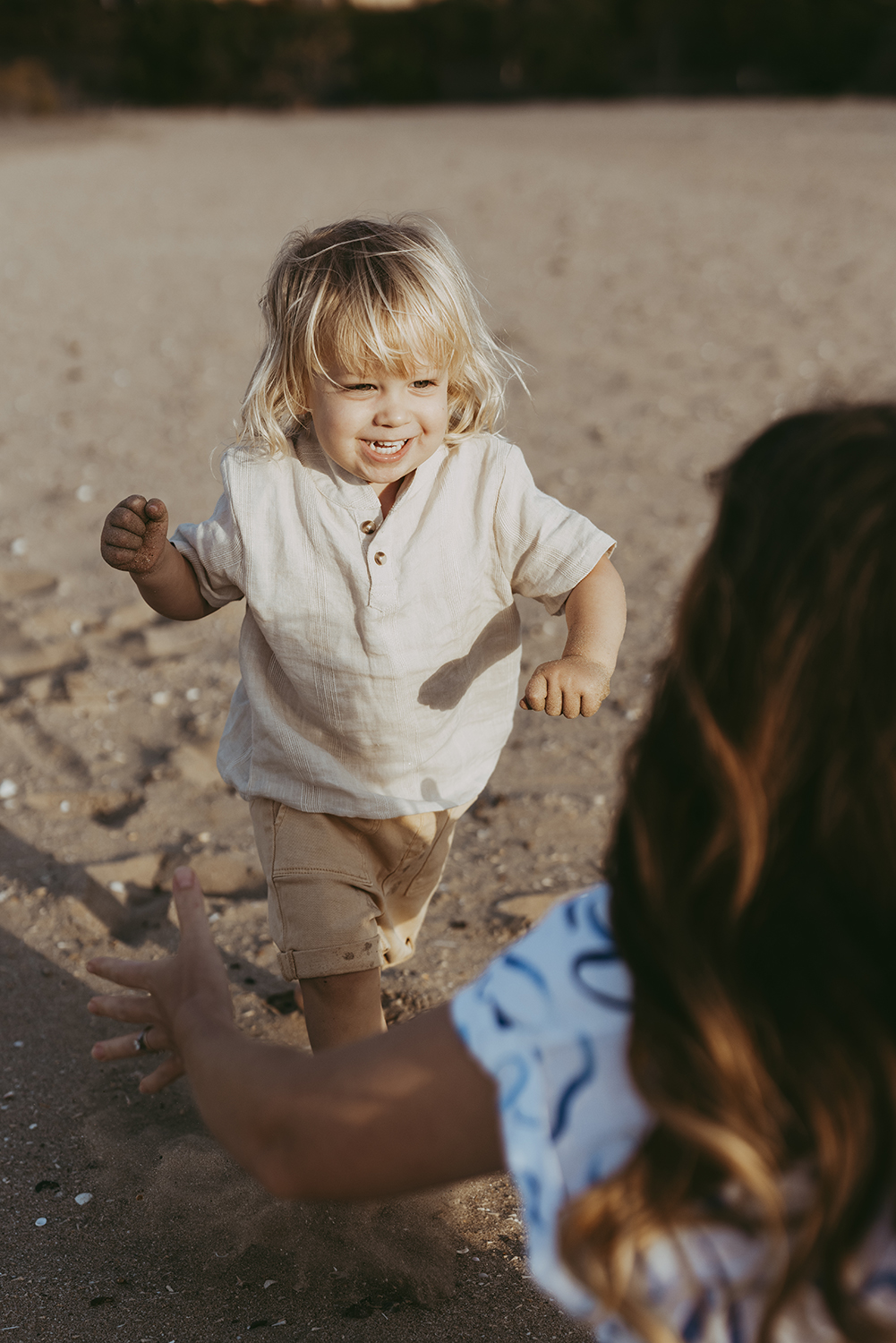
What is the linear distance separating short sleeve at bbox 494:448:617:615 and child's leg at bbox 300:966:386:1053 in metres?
0.74

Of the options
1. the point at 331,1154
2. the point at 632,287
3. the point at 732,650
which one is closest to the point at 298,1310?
the point at 331,1154

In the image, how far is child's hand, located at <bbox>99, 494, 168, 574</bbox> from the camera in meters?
1.99

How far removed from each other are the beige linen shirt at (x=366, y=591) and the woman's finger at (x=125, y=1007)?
0.64m

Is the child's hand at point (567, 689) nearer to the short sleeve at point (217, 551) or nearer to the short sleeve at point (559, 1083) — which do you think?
the short sleeve at point (217, 551)

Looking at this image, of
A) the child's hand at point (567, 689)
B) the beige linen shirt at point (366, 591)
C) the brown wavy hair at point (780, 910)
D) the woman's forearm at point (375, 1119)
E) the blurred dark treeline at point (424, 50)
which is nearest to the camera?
the brown wavy hair at point (780, 910)

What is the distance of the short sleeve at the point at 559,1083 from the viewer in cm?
99

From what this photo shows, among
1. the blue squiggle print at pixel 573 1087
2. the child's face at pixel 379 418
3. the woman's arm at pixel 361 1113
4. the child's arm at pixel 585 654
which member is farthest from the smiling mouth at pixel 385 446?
the blue squiggle print at pixel 573 1087

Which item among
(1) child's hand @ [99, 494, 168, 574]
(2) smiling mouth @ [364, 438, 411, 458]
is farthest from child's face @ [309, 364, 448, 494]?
(1) child's hand @ [99, 494, 168, 574]

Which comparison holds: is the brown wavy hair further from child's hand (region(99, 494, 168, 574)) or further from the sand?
child's hand (region(99, 494, 168, 574))

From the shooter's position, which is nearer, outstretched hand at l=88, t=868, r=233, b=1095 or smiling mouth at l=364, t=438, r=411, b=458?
outstretched hand at l=88, t=868, r=233, b=1095

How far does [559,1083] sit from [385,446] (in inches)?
49.5

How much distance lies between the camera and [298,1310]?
1872 millimetres

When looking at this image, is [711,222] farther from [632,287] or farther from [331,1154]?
[331,1154]

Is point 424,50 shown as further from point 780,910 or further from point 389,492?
point 780,910
